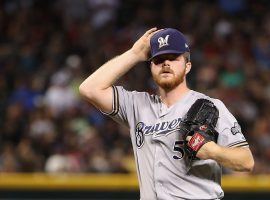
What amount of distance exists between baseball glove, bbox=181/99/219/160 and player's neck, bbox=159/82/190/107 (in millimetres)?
214

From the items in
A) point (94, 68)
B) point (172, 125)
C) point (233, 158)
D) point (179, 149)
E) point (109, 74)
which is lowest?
point (233, 158)

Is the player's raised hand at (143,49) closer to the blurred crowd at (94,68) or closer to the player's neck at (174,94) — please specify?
the player's neck at (174,94)

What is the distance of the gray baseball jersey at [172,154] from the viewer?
12.4ft

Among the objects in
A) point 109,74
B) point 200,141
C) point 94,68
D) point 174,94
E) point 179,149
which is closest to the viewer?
point 200,141

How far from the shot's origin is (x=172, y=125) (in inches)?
152

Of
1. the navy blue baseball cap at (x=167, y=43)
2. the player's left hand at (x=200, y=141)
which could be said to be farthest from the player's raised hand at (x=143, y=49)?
the player's left hand at (x=200, y=141)

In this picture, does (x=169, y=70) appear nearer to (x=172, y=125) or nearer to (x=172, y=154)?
(x=172, y=125)

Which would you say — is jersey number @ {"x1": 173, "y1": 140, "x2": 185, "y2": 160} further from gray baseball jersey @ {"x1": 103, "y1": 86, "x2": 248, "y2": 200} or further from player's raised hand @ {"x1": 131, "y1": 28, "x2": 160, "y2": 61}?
player's raised hand @ {"x1": 131, "y1": 28, "x2": 160, "y2": 61}

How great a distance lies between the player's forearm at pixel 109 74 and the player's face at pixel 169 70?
22 cm

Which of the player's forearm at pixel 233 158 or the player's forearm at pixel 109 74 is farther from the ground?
the player's forearm at pixel 109 74

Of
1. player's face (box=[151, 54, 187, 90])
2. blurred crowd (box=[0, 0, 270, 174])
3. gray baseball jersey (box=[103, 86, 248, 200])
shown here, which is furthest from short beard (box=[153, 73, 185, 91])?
blurred crowd (box=[0, 0, 270, 174])

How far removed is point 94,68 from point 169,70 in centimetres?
633

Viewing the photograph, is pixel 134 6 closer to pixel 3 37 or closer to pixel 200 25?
pixel 200 25

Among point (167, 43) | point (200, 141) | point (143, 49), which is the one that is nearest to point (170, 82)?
point (167, 43)
